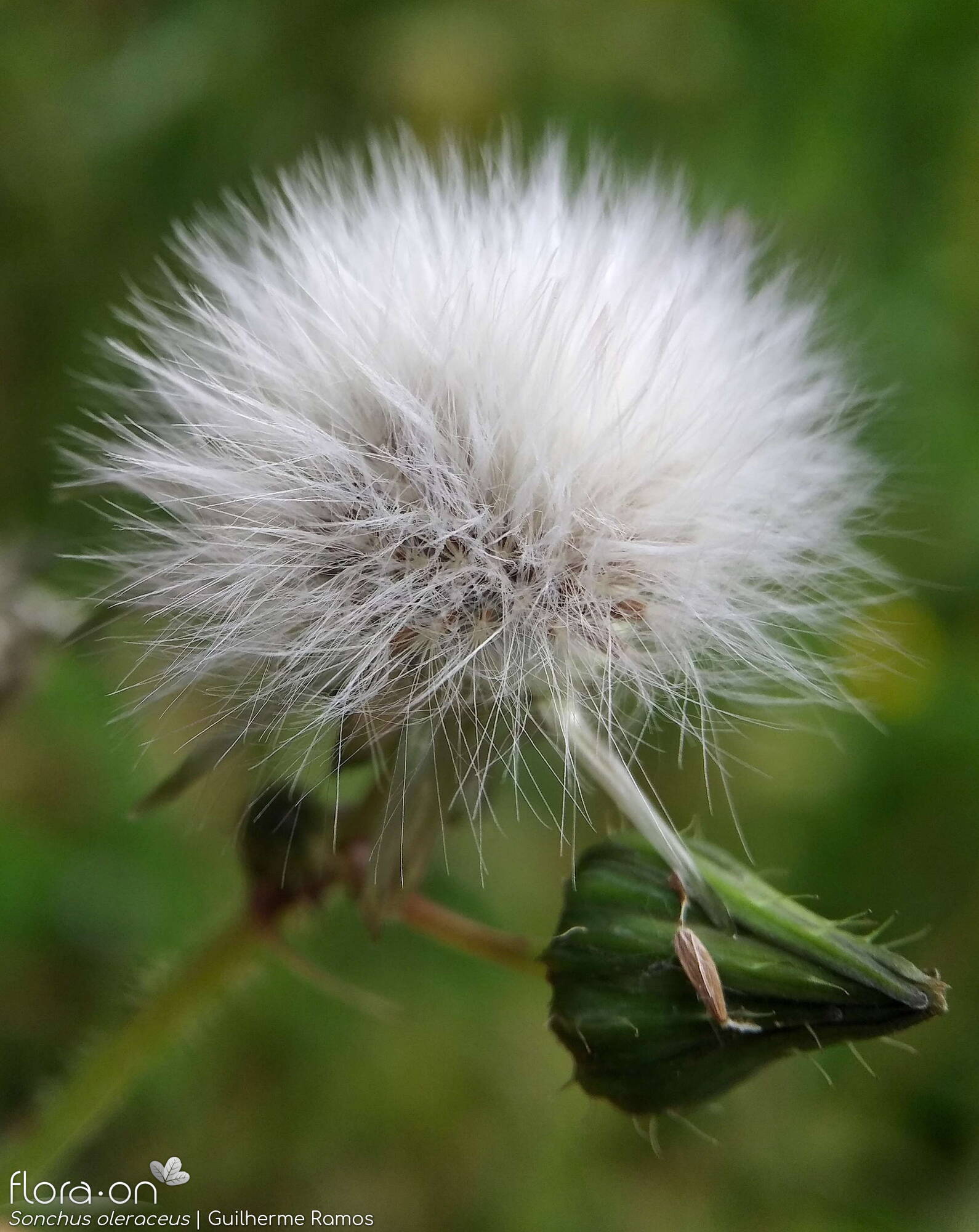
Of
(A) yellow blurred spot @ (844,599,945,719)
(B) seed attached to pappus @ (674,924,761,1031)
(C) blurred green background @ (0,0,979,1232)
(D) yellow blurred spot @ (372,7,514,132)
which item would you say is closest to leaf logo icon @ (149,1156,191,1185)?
(C) blurred green background @ (0,0,979,1232)

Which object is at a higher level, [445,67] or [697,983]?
[445,67]

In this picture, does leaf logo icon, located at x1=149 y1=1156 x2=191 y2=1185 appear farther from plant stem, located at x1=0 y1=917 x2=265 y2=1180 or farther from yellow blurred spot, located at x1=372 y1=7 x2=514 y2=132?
yellow blurred spot, located at x1=372 y1=7 x2=514 y2=132

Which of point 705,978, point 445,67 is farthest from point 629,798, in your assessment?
point 445,67

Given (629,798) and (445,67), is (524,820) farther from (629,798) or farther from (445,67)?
(445,67)

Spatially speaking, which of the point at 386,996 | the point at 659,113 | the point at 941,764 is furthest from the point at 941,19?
the point at 386,996

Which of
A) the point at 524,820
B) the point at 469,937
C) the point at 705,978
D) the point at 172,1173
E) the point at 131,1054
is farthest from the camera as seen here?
the point at 524,820

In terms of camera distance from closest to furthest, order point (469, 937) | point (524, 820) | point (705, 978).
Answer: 1. point (705, 978)
2. point (469, 937)
3. point (524, 820)

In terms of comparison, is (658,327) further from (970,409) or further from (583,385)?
(970,409)
